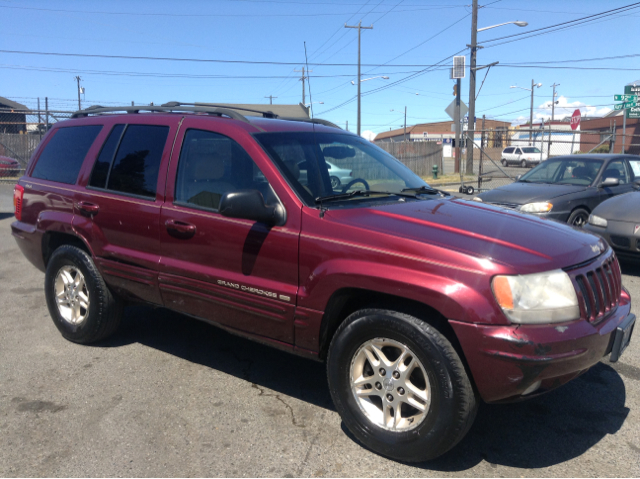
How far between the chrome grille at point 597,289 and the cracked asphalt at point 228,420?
80 cm

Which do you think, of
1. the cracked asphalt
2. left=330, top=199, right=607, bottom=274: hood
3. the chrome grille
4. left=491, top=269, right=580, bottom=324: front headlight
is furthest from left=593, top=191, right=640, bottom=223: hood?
left=491, top=269, right=580, bottom=324: front headlight

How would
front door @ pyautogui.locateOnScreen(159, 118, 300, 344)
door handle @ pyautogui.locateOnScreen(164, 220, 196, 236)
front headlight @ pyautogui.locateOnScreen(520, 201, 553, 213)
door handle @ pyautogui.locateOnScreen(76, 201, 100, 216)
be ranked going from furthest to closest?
1. front headlight @ pyautogui.locateOnScreen(520, 201, 553, 213)
2. door handle @ pyautogui.locateOnScreen(76, 201, 100, 216)
3. door handle @ pyautogui.locateOnScreen(164, 220, 196, 236)
4. front door @ pyautogui.locateOnScreen(159, 118, 300, 344)

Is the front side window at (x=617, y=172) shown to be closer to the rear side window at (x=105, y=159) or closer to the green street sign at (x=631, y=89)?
the rear side window at (x=105, y=159)

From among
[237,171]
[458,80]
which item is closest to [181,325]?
[237,171]

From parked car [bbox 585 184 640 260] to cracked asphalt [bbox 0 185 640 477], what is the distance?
237 centimetres

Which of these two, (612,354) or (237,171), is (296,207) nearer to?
(237,171)

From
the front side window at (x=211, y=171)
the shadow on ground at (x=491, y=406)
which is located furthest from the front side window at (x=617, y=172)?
the front side window at (x=211, y=171)

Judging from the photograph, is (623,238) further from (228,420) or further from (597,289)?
(228,420)

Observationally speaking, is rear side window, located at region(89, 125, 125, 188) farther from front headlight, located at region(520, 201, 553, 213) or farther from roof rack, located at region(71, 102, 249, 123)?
front headlight, located at region(520, 201, 553, 213)

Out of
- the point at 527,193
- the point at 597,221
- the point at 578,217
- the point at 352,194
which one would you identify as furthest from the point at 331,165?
the point at 578,217

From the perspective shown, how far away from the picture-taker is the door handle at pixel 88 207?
4309mm

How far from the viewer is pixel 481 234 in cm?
300

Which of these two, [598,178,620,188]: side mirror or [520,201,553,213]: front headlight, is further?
[598,178,620,188]: side mirror

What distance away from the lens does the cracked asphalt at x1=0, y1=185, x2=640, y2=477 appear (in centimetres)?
296
